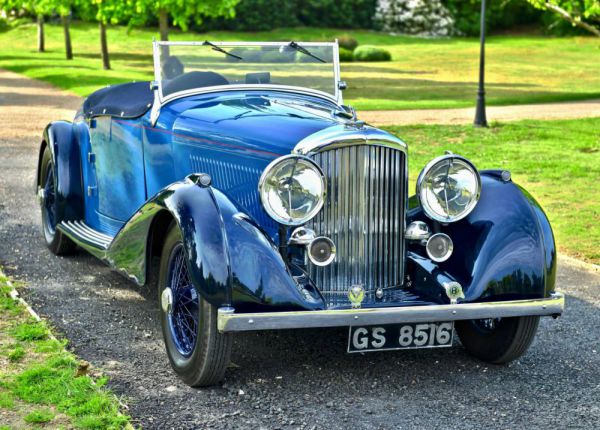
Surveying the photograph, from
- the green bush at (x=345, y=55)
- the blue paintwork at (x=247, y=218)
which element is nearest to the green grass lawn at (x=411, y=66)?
the green bush at (x=345, y=55)

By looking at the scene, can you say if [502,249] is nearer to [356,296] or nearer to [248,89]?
[356,296]

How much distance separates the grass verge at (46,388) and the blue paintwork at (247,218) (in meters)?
0.69

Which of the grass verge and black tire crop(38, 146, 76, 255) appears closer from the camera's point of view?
the grass verge

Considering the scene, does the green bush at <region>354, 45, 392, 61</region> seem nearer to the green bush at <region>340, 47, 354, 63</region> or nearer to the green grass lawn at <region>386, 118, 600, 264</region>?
the green bush at <region>340, 47, 354, 63</region>

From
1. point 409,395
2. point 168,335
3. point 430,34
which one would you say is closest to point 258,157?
point 168,335

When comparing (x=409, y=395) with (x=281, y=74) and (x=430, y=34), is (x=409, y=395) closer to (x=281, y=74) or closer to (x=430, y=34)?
(x=281, y=74)

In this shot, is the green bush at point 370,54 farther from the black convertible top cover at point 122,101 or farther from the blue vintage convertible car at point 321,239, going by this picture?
the blue vintage convertible car at point 321,239

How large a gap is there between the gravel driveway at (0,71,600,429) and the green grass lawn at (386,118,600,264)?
2.46m

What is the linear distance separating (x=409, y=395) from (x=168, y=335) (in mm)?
1355

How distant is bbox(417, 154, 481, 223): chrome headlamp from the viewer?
205 inches

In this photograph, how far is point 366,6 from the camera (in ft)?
163

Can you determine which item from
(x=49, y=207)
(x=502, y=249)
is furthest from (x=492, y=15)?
(x=502, y=249)

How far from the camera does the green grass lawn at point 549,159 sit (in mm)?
9352

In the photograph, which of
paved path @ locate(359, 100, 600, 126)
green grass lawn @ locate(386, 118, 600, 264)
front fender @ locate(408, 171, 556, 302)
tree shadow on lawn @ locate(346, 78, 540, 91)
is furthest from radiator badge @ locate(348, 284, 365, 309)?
tree shadow on lawn @ locate(346, 78, 540, 91)
